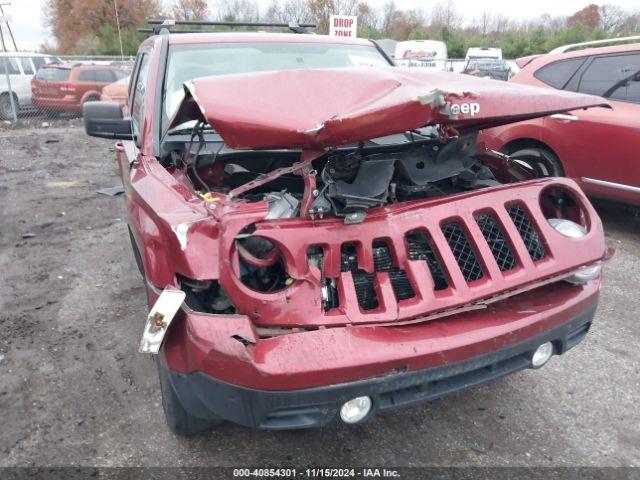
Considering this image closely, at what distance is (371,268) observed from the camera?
198cm

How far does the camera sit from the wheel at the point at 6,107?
1342 cm

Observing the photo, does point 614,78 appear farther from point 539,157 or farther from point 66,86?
point 66,86

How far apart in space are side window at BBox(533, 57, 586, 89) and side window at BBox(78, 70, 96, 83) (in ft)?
40.2

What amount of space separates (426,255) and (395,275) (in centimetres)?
20

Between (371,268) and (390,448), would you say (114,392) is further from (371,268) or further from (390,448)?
(371,268)

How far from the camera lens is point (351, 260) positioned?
6.75ft

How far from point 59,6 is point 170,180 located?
48122 mm

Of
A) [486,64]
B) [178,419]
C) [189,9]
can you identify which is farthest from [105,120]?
[189,9]

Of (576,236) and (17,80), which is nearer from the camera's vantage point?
(576,236)

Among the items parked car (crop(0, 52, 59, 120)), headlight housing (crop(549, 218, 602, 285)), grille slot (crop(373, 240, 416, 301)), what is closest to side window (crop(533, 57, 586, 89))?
headlight housing (crop(549, 218, 602, 285))

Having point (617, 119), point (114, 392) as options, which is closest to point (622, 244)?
point (617, 119)

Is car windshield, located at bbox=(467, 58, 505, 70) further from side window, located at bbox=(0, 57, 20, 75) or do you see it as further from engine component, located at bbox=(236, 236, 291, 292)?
engine component, located at bbox=(236, 236, 291, 292)

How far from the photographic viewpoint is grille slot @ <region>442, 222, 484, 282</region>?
7.07 feet

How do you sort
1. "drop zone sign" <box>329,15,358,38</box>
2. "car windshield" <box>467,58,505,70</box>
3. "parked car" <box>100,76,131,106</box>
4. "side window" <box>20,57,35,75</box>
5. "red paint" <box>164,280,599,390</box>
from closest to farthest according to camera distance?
"red paint" <box>164,280,599,390</box>
"drop zone sign" <box>329,15,358,38</box>
"parked car" <box>100,76,131,106</box>
"side window" <box>20,57,35,75</box>
"car windshield" <box>467,58,505,70</box>
